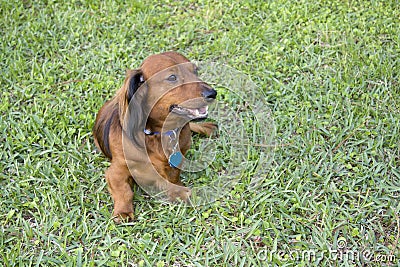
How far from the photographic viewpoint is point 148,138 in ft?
11.0

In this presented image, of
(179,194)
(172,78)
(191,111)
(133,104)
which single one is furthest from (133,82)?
(179,194)

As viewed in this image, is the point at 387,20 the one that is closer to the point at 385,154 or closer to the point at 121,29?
the point at 385,154

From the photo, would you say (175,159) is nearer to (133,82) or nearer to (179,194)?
(179,194)

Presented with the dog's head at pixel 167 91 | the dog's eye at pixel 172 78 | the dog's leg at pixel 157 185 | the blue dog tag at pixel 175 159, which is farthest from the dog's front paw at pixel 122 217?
the dog's eye at pixel 172 78

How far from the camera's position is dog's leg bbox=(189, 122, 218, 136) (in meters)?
4.07

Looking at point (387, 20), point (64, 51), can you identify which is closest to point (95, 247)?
point (64, 51)

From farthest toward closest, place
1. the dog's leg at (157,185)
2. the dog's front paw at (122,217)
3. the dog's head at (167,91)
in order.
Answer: the dog's leg at (157,185) < the dog's front paw at (122,217) < the dog's head at (167,91)

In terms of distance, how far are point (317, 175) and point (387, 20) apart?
2401 mm

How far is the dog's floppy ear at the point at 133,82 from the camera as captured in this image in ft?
10.3

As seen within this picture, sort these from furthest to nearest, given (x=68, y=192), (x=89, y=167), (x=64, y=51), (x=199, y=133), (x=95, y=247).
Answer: (x=64, y=51), (x=199, y=133), (x=89, y=167), (x=68, y=192), (x=95, y=247)

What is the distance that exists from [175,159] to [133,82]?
622mm

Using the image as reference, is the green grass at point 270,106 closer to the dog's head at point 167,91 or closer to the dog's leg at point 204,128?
the dog's leg at point 204,128

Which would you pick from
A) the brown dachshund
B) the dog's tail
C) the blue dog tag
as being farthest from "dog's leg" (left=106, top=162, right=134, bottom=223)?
the blue dog tag

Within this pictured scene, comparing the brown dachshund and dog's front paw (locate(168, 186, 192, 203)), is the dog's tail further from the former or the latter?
dog's front paw (locate(168, 186, 192, 203))
